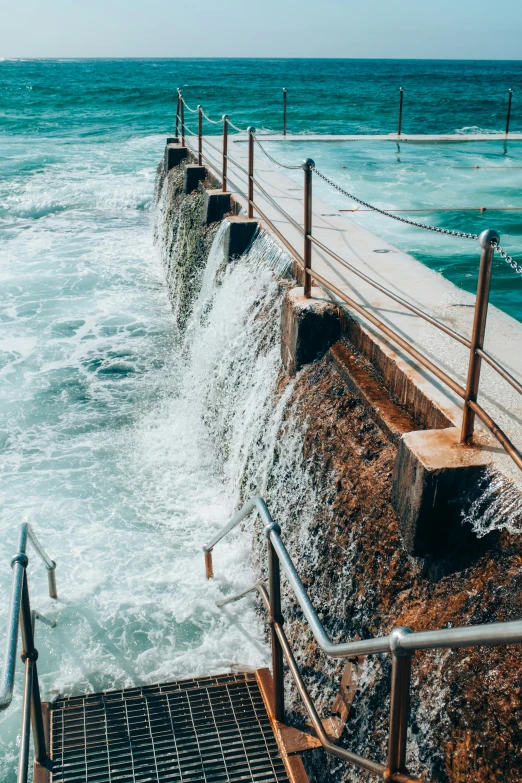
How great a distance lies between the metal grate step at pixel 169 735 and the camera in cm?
317

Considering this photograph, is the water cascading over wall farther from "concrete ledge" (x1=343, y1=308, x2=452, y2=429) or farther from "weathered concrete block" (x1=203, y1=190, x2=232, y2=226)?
"weathered concrete block" (x1=203, y1=190, x2=232, y2=226)

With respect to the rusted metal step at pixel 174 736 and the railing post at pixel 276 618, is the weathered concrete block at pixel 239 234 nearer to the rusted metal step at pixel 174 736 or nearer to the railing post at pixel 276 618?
the rusted metal step at pixel 174 736

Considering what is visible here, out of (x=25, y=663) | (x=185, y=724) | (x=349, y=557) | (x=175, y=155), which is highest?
(x=175, y=155)

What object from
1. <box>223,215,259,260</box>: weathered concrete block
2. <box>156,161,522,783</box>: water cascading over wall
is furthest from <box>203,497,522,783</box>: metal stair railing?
<box>223,215,259,260</box>: weathered concrete block

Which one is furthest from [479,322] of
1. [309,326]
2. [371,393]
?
[309,326]

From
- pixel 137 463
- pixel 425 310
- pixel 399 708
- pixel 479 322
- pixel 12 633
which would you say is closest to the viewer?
pixel 399 708

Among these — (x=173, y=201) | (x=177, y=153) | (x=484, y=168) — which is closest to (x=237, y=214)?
(x=173, y=201)

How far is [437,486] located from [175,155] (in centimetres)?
1131

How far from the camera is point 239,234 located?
7344 millimetres

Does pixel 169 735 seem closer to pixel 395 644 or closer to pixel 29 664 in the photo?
pixel 29 664

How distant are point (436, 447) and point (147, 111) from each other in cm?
3902

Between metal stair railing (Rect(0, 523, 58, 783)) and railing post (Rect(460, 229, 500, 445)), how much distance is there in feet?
5.87

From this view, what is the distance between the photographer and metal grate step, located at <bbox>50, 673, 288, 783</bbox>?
317 centimetres

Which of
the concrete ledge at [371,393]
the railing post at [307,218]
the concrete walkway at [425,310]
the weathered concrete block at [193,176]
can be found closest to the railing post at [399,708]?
the concrete walkway at [425,310]
